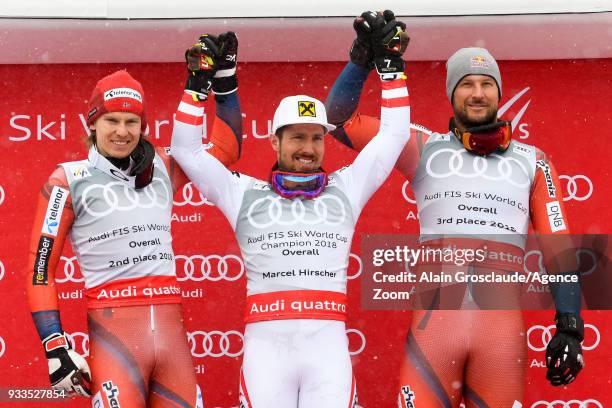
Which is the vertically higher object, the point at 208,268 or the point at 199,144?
the point at 199,144

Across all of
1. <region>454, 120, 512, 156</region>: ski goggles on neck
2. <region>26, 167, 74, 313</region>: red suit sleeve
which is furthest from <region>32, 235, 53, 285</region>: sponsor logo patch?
<region>454, 120, 512, 156</region>: ski goggles on neck

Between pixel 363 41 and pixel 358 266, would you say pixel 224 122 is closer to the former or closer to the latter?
pixel 363 41

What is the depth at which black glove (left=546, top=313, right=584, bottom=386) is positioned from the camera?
398 cm

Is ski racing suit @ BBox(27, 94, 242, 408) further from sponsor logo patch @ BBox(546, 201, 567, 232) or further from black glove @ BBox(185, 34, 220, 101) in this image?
sponsor logo patch @ BBox(546, 201, 567, 232)

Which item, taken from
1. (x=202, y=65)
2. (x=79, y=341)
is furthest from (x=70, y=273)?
(x=202, y=65)

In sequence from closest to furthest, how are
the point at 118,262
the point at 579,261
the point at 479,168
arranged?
the point at 118,262
the point at 479,168
the point at 579,261

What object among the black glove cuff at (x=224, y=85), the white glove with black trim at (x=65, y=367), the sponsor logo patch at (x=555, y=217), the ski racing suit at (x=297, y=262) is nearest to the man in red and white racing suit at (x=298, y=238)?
the ski racing suit at (x=297, y=262)

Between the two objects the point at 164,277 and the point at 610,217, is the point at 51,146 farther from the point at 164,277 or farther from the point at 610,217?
the point at 610,217

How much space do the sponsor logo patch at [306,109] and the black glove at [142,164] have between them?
0.72 m

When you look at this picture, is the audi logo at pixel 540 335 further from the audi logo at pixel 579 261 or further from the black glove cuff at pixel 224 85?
the black glove cuff at pixel 224 85

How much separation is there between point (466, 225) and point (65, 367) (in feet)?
6.31

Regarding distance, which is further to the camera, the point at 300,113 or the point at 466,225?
the point at 466,225

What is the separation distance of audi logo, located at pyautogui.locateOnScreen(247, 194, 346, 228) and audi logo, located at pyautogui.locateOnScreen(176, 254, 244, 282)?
137cm

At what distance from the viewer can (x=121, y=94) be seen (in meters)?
4.14
